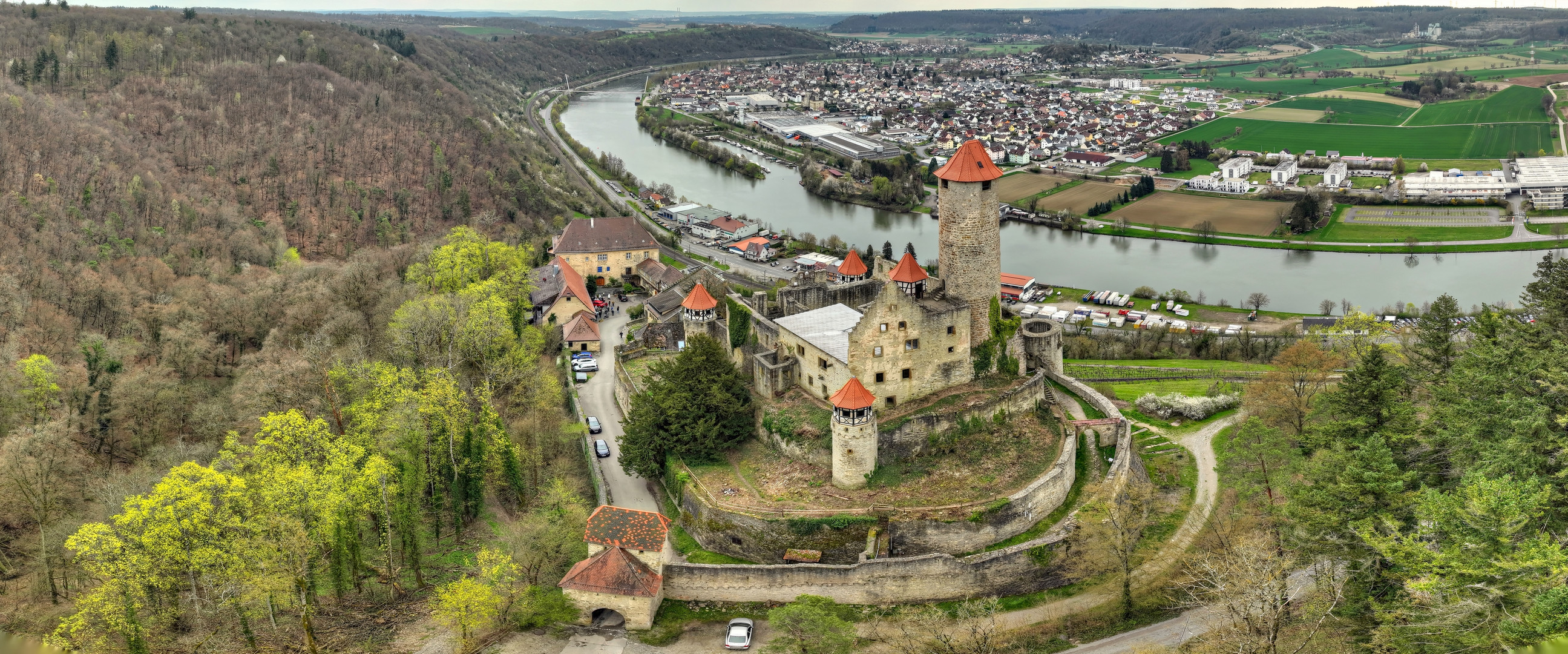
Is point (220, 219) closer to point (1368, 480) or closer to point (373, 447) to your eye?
point (373, 447)

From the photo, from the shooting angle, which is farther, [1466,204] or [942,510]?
[1466,204]

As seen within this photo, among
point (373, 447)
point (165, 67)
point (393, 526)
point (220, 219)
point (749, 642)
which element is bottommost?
point (749, 642)

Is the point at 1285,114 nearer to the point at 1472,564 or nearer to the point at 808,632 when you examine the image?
the point at 1472,564

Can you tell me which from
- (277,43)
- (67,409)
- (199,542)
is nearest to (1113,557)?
(199,542)

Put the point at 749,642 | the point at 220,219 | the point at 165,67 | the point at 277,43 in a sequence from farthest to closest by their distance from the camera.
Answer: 1. the point at 277,43
2. the point at 165,67
3. the point at 220,219
4. the point at 749,642

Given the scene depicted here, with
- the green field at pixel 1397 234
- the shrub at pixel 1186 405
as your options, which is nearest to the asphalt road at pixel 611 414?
the shrub at pixel 1186 405

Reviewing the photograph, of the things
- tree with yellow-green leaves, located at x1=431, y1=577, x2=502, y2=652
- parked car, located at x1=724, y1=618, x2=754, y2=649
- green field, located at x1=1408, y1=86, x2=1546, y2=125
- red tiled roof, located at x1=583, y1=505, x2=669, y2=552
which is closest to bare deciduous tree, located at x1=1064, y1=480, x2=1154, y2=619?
parked car, located at x1=724, y1=618, x2=754, y2=649
